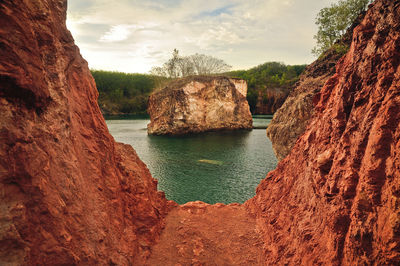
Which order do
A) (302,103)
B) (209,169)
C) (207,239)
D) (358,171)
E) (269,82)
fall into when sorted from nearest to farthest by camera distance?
(358,171), (207,239), (302,103), (209,169), (269,82)

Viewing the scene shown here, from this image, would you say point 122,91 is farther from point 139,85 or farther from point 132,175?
point 132,175

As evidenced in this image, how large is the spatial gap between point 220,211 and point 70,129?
6.90 m

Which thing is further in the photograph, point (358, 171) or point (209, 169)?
point (209, 169)

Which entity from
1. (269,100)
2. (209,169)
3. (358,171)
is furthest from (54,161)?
(269,100)

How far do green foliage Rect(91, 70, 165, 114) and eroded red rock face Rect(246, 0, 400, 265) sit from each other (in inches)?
3014

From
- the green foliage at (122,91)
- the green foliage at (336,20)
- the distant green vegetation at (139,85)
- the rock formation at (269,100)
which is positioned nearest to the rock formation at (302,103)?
the green foliage at (336,20)

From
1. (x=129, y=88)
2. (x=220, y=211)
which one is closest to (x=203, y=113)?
(x=220, y=211)

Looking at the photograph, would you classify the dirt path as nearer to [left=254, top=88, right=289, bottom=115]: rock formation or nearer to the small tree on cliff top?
the small tree on cliff top

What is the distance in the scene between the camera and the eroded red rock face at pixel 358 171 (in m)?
3.21

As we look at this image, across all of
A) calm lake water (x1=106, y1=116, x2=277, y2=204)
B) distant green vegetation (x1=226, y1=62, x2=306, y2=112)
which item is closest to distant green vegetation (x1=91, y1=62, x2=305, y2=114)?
distant green vegetation (x1=226, y1=62, x2=306, y2=112)

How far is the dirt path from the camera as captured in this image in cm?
660

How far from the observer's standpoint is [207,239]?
7500 millimetres

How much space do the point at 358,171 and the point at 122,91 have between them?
98698 millimetres

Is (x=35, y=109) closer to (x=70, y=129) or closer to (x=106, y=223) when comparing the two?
(x=70, y=129)
